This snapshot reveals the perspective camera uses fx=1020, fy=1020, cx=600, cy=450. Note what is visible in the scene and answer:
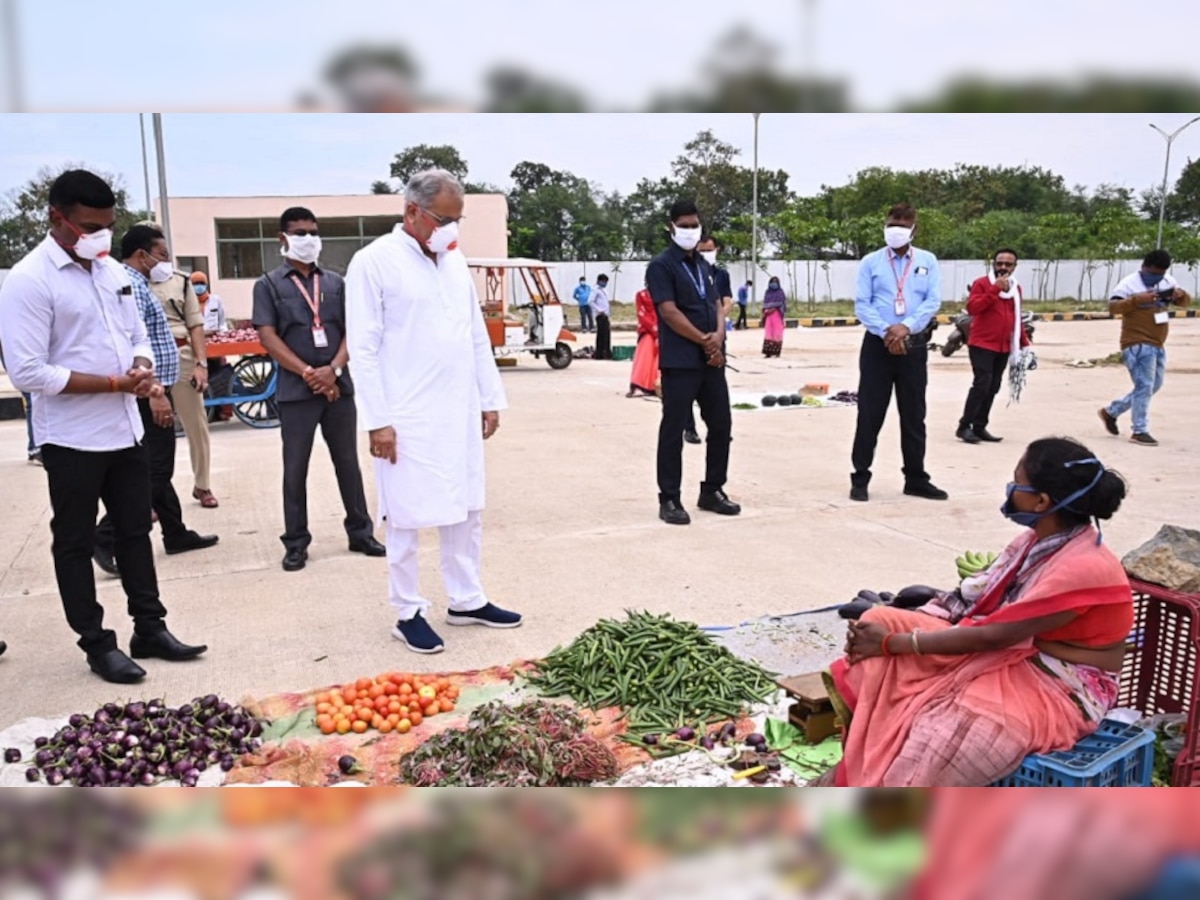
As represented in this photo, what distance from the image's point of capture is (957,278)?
135ft

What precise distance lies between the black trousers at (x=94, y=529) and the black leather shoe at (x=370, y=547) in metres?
1.65

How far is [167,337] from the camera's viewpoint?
19.5ft

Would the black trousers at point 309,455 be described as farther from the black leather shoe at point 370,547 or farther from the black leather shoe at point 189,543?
the black leather shoe at point 189,543

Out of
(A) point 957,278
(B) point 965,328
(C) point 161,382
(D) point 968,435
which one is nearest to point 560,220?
(A) point 957,278

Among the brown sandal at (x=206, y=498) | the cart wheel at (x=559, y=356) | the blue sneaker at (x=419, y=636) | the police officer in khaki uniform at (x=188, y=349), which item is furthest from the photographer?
the cart wheel at (x=559, y=356)

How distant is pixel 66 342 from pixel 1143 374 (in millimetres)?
8567

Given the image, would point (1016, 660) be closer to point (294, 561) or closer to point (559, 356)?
point (294, 561)

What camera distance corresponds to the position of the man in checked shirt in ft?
18.8

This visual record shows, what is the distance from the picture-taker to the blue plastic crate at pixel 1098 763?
2.54 metres

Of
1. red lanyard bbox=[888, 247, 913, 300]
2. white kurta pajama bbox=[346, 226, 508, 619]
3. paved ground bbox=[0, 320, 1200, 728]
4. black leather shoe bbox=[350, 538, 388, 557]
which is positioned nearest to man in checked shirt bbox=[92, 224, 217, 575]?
paved ground bbox=[0, 320, 1200, 728]

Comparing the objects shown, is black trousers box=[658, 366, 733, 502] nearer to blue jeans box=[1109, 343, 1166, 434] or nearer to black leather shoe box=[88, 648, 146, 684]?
black leather shoe box=[88, 648, 146, 684]

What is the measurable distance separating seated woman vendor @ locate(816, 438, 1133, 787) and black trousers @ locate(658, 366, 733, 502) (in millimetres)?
3547

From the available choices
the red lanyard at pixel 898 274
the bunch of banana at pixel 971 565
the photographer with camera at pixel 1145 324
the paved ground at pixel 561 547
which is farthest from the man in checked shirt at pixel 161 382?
the photographer with camera at pixel 1145 324

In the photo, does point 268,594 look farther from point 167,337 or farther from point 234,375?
point 234,375
